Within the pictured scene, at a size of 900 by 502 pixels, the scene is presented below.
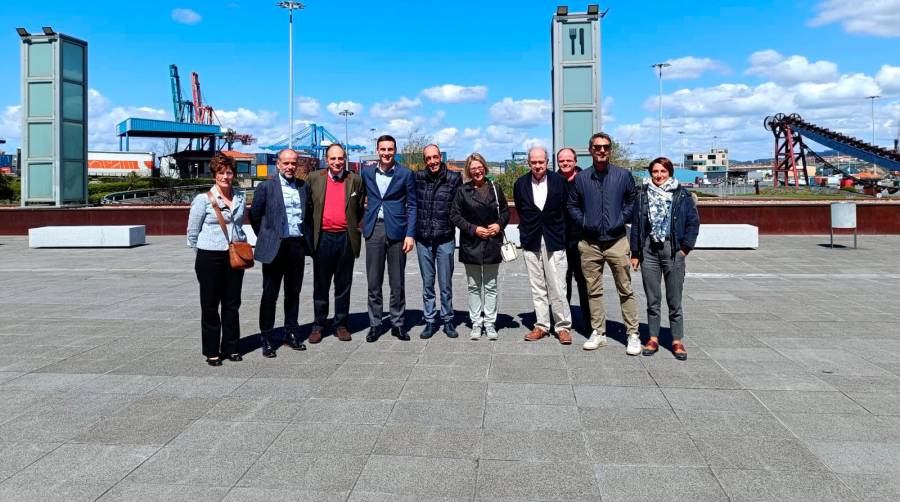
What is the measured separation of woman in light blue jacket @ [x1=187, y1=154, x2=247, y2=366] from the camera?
5.27 m

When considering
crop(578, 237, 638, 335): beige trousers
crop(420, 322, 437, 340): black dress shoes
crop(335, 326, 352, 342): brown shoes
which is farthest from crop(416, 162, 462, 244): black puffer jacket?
crop(578, 237, 638, 335): beige trousers

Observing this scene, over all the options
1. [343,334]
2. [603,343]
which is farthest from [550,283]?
[343,334]

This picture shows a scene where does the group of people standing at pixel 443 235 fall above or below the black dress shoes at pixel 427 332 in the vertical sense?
above

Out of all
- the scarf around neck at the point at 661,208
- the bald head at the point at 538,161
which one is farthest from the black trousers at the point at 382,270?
the scarf around neck at the point at 661,208

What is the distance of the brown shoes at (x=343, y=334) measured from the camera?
6371 millimetres

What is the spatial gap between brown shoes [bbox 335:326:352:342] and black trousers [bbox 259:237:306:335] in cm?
49

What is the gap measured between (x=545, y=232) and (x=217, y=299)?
2909 millimetres

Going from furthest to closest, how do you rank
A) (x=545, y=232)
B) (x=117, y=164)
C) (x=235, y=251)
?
(x=117, y=164), (x=545, y=232), (x=235, y=251)

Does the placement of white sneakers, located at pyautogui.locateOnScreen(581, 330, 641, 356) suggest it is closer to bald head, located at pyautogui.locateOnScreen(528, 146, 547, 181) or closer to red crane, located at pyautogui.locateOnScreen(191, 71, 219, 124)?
bald head, located at pyautogui.locateOnScreen(528, 146, 547, 181)

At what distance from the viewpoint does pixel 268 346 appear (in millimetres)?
5785

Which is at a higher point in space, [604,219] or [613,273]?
[604,219]

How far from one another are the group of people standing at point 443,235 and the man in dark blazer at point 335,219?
1cm

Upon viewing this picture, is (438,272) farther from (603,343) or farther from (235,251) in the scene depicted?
(235,251)

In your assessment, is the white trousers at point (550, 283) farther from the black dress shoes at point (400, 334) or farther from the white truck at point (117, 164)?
the white truck at point (117, 164)
